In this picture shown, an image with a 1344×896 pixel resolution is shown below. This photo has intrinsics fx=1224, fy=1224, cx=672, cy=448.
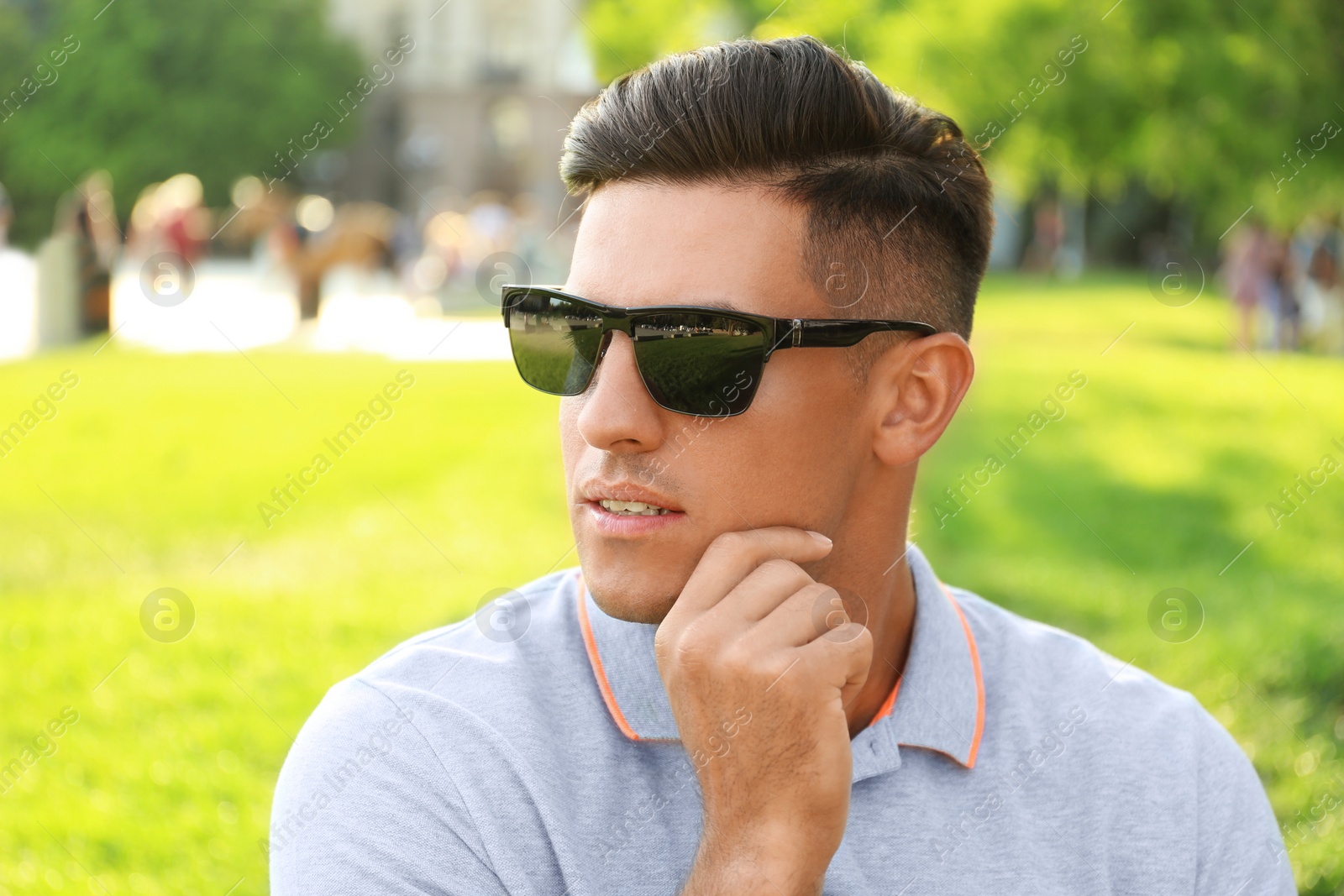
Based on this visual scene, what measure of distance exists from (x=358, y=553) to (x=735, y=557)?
721 cm

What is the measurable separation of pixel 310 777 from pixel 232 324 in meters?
Answer: 21.8

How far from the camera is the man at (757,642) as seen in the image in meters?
2.02

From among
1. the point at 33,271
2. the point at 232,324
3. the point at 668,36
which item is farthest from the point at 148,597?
the point at 668,36

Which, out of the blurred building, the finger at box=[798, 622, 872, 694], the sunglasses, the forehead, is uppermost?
the blurred building

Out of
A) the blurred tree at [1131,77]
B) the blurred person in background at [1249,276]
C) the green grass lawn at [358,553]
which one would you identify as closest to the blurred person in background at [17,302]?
the green grass lawn at [358,553]

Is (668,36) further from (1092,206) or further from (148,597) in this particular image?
(1092,206)

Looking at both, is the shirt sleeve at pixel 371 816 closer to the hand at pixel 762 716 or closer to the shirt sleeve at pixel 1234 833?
the hand at pixel 762 716

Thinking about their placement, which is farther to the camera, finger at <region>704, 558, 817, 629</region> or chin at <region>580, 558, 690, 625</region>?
chin at <region>580, 558, 690, 625</region>

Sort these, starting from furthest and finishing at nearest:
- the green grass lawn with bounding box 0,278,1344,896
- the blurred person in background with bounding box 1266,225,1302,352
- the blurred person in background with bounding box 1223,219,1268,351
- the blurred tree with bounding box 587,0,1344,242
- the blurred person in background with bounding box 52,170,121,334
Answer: the blurred person in background with bounding box 1266,225,1302,352, the blurred person in background with bounding box 1223,219,1268,351, the blurred person in background with bounding box 52,170,121,334, the blurred tree with bounding box 587,0,1344,242, the green grass lawn with bounding box 0,278,1344,896

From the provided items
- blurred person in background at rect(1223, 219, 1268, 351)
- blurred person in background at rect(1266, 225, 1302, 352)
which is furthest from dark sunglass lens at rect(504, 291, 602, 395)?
blurred person in background at rect(1266, 225, 1302, 352)

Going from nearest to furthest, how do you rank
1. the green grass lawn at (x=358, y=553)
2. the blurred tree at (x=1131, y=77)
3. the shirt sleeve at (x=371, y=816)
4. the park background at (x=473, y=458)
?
the shirt sleeve at (x=371, y=816), the green grass lawn at (x=358, y=553), the park background at (x=473, y=458), the blurred tree at (x=1131, y=77)

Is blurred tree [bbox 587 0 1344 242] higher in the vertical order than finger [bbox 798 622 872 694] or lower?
higher

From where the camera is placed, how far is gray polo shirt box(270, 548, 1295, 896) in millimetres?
2008

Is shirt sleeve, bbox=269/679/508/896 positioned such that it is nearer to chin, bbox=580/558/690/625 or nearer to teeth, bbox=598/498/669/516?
chin, bbox=580/558/690/625
